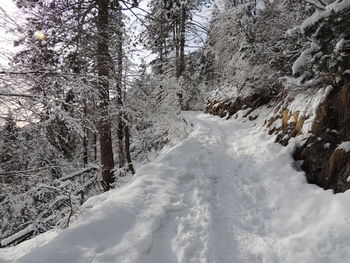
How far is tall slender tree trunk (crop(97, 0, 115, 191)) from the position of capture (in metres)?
6.50

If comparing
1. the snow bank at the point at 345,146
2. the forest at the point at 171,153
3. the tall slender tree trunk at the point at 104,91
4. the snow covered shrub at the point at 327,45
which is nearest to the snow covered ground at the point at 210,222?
the forest at the point at 171,153

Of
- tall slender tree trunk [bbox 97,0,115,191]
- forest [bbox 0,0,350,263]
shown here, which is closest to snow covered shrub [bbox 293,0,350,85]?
forest [bbox 0,0,350,263]

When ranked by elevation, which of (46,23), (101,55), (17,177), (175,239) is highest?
(46,23)

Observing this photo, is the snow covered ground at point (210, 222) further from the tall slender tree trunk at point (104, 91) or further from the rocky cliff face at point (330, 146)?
the tall slender tree trunk at point (104, 91)

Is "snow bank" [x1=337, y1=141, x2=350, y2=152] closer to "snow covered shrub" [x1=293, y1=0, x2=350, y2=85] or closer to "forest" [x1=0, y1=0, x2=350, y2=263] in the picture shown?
"forest" [x1=0, y1=0, x2=350, y2=263]

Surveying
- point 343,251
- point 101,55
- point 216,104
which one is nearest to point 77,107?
point 101,55

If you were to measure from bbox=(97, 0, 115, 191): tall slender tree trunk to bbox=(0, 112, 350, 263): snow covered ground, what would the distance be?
5.22 feet

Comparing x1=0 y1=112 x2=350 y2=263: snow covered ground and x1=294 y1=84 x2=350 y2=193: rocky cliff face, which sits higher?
x1=294 y1=84 x2=350 y2=193: rocky cliff face

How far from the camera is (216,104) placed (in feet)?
55.6

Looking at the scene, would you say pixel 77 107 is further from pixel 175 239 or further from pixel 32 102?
pixel 175 239

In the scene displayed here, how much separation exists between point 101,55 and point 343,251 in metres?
5.62

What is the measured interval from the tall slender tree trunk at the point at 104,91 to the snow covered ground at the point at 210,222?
5.22 ft

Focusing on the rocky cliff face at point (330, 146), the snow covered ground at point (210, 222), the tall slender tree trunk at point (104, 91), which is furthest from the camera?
the tall slender tree trunk at point (104, 91)

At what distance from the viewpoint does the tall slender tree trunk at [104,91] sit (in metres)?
6.50
